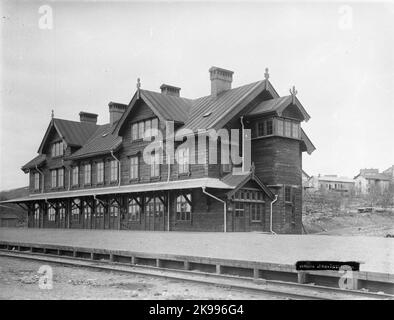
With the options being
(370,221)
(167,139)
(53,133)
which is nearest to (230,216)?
(167,139)

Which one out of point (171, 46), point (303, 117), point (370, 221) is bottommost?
point (370, 221)

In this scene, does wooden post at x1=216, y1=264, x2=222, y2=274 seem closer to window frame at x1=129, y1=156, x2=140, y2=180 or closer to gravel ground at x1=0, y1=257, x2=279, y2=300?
gravel ground at x1=0, y1=257, x2=279, y2=300

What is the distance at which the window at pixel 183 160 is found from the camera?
27.3 metres

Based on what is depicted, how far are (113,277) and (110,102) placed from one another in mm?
25942

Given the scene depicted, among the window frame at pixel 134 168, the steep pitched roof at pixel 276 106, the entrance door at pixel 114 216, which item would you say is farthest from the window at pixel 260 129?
the entrance door at pixel 114 216

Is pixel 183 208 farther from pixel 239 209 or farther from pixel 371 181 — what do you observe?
pixel 371 181

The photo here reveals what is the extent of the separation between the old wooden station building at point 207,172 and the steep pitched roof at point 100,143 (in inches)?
7.8

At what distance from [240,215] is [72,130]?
18.6 meters

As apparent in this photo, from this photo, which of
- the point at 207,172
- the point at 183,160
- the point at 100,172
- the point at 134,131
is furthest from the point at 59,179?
the point at 207,172

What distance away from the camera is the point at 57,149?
4022 cm

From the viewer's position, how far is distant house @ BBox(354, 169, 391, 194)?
2916 inches

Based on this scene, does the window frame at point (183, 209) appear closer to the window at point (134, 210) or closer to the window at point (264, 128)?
the window at point (134, 210)

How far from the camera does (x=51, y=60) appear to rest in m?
19.0
